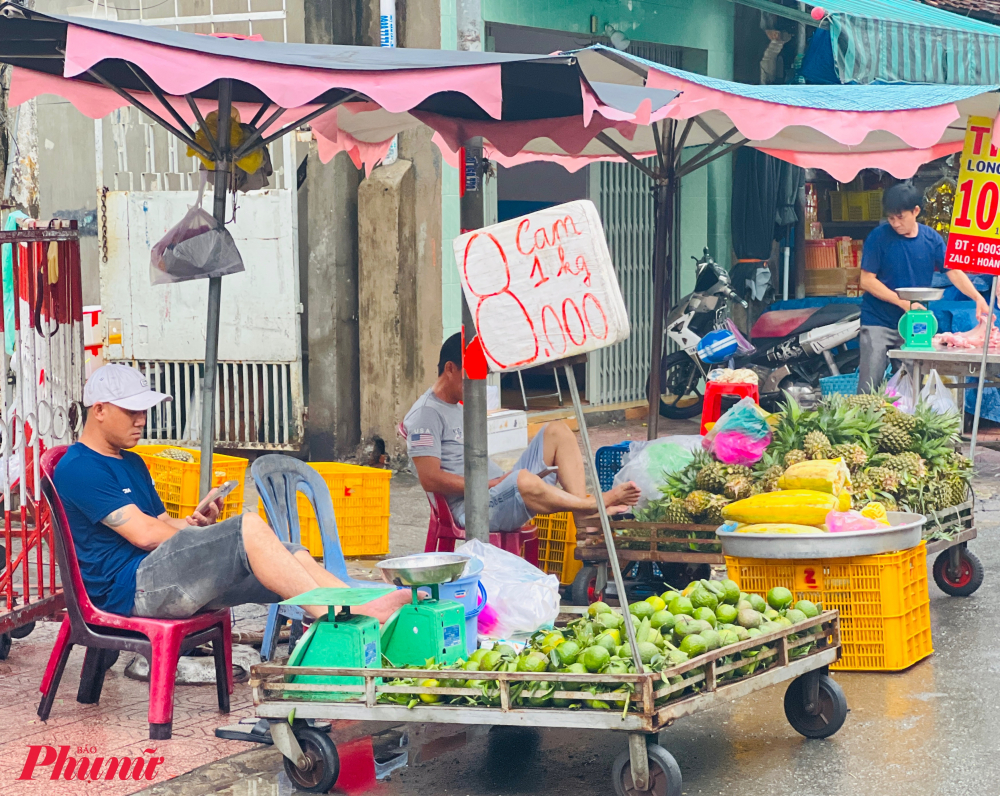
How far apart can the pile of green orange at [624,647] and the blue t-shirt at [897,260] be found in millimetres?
5123

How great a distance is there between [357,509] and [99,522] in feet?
9.20

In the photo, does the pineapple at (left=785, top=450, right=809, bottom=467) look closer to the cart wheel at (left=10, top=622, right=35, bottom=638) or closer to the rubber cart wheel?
the rubber cart wheel

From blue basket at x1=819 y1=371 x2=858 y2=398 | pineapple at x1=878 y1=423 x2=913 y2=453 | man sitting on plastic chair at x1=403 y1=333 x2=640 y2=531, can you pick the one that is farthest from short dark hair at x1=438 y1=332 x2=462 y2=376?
blue basket at x1=819 y1=371 x2=858 y2=398

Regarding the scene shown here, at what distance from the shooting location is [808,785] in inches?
171

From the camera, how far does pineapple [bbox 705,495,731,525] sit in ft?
20.2

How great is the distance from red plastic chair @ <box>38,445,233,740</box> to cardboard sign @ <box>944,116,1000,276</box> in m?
5.78

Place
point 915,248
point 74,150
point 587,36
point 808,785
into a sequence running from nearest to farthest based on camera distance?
point 808,785 < point 915,248 < point 74,150 < point 587,36

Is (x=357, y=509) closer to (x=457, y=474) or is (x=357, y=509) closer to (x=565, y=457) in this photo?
(x=457, y=474)

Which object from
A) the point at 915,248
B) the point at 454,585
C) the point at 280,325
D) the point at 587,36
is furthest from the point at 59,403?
the point at 587,36

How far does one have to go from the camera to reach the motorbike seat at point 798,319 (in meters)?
12.7

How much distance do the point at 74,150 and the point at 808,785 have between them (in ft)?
29.4

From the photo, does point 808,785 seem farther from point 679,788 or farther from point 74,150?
point 74,150

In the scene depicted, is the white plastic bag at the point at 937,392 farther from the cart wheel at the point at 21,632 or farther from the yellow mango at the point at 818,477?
the cart wheel at the point at 21,632

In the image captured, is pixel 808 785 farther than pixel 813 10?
No
